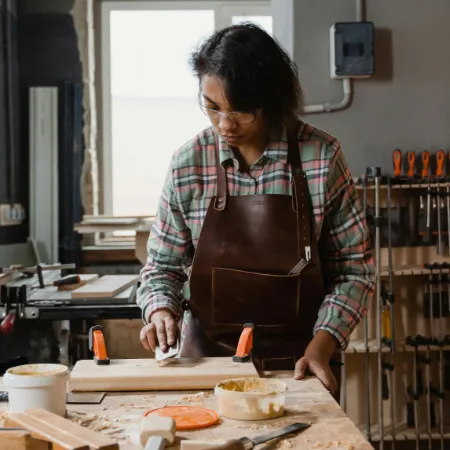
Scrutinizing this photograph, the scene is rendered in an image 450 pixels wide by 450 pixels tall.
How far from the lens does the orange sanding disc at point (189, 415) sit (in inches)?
51.8

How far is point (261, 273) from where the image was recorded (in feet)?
6.45

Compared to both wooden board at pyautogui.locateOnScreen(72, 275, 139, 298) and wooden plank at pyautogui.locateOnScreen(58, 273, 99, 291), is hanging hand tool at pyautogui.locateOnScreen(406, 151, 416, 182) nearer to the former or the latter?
wooden board at pyautogui.locateOnScreen(72, 275, 139, 298)

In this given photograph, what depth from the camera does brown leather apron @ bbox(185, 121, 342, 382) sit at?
1.95m

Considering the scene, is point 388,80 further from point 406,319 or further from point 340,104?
point 406,319

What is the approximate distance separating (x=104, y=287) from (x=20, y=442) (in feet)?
7.31

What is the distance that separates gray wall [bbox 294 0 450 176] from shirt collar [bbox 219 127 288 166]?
1.91 meters

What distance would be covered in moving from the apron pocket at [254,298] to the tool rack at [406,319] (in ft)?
5.73

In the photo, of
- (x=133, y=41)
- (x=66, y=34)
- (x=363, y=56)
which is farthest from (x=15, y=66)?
(x=363, y=56)

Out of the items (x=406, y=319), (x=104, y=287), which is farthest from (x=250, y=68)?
(x=406, y=319)

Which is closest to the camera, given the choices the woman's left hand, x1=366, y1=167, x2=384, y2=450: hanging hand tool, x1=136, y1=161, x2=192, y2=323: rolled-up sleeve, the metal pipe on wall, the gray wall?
the woman's left hand

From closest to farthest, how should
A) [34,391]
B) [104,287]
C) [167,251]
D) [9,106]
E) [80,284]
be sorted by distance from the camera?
[34,391] → [167,251] → [104,287] → [80,284] → [9,106]

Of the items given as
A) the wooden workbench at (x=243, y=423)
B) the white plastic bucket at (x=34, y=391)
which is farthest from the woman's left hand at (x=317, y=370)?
the white plastic bucket at (x=34, y=391)

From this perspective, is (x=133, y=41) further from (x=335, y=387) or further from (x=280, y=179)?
(x=335, y=387)

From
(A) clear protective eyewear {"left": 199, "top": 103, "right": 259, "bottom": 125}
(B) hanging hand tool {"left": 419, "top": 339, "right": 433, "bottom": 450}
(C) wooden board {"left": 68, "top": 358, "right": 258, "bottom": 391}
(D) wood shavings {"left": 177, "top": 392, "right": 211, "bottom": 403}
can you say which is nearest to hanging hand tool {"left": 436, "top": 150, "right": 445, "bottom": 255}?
(B) hanging hand tool {"left": 419, "top": 339, "right": 433, "bottom": 450}
